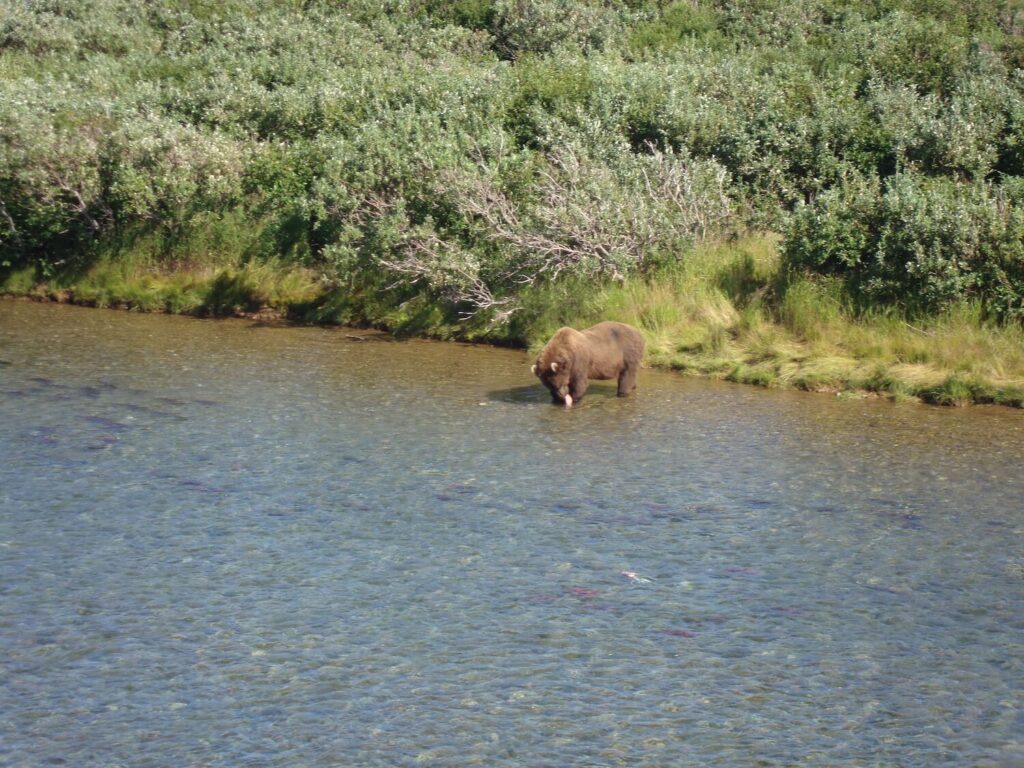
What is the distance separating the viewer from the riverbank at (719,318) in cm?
1794

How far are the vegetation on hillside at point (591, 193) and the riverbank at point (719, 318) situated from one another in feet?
0.15

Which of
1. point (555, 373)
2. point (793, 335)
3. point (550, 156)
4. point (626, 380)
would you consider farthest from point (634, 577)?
point (550, 156)

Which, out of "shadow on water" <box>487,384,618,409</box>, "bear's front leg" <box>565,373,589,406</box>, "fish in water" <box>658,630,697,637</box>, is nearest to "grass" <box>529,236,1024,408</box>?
"shadow on water" <box>487,384,618,409</box>

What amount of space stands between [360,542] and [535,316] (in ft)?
32.9

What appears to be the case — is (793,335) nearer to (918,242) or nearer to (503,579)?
(918,242)

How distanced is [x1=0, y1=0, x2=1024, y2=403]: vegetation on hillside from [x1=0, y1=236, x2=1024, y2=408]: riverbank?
0.15ft

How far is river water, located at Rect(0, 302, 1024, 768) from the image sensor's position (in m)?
8.09

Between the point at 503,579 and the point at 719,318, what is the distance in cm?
1035

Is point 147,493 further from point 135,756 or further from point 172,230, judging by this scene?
point 172,230

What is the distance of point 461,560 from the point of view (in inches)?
436

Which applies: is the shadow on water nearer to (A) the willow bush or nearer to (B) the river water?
(B) the river water

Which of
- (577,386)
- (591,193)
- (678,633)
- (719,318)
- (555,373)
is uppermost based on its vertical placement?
(591,193)

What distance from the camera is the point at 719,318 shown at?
20094 millimetres

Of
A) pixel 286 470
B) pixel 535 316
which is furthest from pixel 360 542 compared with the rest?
pixel 535 316
